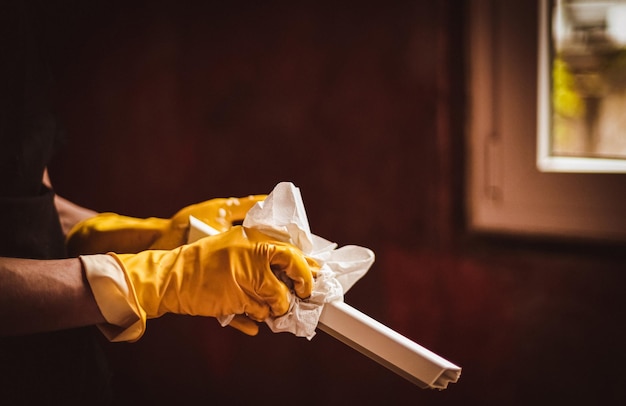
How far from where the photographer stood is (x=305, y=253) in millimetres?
800

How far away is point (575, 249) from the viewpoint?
1196mm

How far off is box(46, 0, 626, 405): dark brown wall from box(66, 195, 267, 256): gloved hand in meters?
0.49

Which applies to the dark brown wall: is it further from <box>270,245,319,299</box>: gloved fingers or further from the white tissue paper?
<box>270,245,319,299</box>: gloved fingers

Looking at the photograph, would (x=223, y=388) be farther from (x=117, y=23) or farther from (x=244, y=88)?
(x=117, y=23)

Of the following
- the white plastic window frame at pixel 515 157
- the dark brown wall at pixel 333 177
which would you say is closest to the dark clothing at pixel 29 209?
the dark brown wall at pixel 333 177

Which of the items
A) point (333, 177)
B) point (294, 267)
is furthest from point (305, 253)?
point (333, 177)

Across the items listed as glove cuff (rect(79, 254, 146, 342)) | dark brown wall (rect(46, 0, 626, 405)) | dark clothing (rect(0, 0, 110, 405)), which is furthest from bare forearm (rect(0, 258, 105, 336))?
dark brown wall (rect(46, 0, 626, 405))

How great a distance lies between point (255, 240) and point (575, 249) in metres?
0.74

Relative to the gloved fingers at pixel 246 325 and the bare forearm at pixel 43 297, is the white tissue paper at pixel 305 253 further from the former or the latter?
the bare forearm at pixel 43 297

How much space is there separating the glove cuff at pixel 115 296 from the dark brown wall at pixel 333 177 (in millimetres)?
766

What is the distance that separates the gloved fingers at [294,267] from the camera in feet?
2.40

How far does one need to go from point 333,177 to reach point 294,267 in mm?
698

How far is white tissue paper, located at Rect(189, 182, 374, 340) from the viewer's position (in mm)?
743

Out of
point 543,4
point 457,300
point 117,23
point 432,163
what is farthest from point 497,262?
point 117,23
